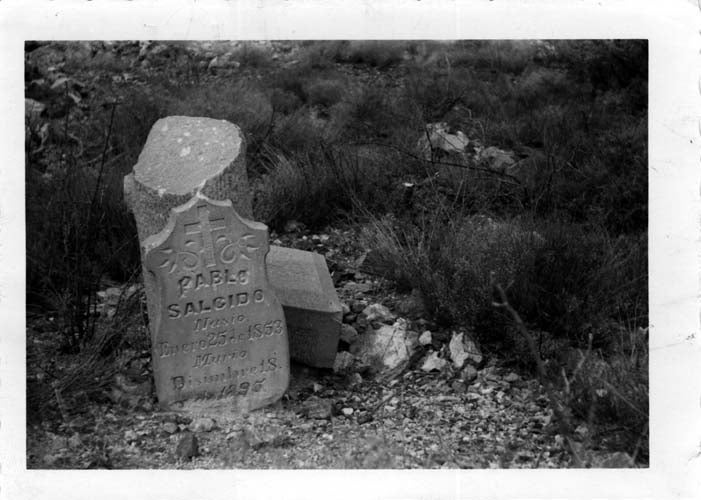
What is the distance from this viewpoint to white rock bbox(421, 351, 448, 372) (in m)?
4.80

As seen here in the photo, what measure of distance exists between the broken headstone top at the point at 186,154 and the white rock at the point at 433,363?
156 cm

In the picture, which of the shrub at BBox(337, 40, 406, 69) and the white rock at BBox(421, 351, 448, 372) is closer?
the white rock at BBox(421, 351, 448, 372)

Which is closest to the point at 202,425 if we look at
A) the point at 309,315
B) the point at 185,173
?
the point at 309,315

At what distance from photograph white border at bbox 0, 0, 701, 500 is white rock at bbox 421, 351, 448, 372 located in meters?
0.95

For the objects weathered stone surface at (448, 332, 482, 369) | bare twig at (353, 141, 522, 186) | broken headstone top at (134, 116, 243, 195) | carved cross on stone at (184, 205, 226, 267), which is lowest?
weathered stone surface at (448, 332, 482, 369)

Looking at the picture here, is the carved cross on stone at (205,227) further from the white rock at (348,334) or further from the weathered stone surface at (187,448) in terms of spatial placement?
the white rock at (348,334)

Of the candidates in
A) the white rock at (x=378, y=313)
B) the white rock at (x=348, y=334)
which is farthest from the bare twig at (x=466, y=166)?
the white rock at (x=348, y=334)

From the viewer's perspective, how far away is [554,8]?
442cm

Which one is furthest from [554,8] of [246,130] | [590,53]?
[590,53]

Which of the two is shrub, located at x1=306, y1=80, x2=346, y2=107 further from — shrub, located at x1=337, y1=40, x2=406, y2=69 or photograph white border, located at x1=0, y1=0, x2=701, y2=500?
photograph white border, located at x1=0, y1=0, x2=701, y2=500

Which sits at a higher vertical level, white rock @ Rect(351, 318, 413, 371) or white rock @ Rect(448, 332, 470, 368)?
white rock @ Rect(448, 332, 470, 368)

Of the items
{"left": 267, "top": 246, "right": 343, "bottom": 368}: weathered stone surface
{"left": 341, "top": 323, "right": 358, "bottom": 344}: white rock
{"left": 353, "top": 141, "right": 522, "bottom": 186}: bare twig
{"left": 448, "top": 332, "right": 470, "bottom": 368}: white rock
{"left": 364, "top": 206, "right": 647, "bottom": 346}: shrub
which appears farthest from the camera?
{"left": 353, "top": 141, "right": 522, "bottom": 186}: bare twig

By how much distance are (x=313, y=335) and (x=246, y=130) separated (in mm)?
3303


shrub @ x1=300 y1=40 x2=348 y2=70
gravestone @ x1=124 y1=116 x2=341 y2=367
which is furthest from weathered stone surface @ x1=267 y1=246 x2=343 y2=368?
shrub @ x1=300 y1=40 x2=348 y2=70
